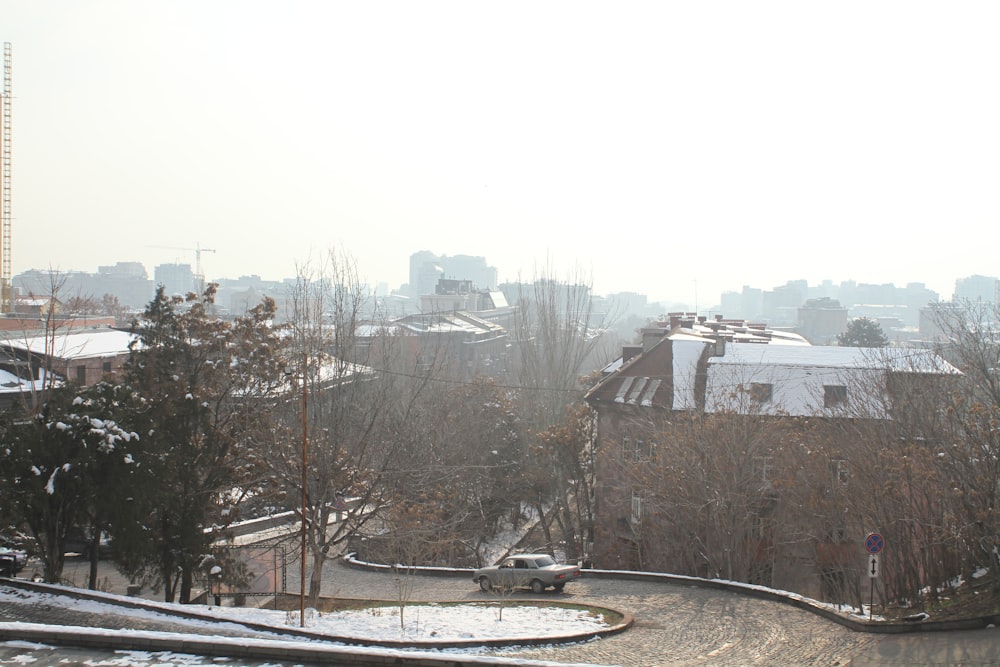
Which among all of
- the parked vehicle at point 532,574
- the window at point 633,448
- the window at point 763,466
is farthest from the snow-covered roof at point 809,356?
the parked vehicle at point 532,574

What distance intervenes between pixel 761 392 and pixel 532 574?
9731 millimetres

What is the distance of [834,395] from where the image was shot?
28438 millimetres

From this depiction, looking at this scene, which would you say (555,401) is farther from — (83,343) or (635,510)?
(83,343)

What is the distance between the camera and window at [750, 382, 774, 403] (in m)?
26.2

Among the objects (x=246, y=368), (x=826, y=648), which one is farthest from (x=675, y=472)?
(x=246, y=368)

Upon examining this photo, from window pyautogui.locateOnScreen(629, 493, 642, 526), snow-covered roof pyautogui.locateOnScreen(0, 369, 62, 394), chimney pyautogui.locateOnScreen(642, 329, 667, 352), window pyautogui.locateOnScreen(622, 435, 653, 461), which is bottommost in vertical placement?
window pyautogui.locateOnScreen(629, 493, 642, 526)

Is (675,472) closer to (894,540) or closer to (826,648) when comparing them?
(894,540)

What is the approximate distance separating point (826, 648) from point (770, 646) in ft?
3.30

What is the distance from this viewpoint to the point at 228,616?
1562 centimetres

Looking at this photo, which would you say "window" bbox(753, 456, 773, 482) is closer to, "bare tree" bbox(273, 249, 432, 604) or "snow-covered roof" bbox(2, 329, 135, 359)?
"bare tree" bbox(273, 249, 432, 604)

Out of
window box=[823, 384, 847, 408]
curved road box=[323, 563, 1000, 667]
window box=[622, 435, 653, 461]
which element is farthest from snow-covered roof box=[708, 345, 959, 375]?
curved road box=[323, 563, 1000, 667]

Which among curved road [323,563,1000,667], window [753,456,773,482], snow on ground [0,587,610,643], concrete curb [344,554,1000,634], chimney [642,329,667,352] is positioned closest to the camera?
curved road [323,563,1000,667]

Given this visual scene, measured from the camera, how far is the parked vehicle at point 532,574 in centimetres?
2362

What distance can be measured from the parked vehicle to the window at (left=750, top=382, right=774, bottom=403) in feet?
25.1
